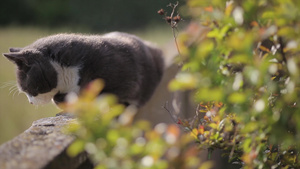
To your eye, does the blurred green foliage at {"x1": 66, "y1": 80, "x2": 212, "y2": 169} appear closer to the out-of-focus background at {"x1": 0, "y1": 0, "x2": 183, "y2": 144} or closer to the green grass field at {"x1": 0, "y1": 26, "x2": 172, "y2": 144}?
the green grass field at {"x1": 0, "y1": 26, "x2": 172, "y2": 144}

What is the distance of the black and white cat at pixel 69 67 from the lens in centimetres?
255

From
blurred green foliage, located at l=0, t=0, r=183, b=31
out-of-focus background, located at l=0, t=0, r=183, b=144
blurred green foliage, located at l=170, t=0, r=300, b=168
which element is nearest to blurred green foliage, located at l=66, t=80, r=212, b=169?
blurred green foliage, located at l=170, t=0, r=300, b=168

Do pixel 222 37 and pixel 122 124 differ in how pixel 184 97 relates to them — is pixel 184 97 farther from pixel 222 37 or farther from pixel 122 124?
pixel 122 124

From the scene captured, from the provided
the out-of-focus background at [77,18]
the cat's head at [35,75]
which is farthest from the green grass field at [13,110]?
the out-of-focus background at [77,18]

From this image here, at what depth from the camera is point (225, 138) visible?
60.7 inches

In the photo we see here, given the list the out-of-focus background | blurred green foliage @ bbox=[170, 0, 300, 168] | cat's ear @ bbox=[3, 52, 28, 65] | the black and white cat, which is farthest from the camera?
the out-of-focus background

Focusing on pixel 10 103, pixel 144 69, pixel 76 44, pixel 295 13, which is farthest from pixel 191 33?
pixel 10 103

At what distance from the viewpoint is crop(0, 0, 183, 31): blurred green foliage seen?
772 centimetres

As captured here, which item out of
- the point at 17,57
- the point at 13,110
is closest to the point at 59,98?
the point at 17,57

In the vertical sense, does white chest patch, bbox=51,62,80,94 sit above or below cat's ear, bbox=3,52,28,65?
below

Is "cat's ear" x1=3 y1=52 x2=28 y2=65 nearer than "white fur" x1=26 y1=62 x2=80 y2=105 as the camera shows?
Yes

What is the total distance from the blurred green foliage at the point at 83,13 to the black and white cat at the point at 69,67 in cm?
455

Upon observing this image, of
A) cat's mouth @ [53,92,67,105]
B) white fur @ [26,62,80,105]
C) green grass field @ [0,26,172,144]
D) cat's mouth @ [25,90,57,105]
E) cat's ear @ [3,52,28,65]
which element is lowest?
green grass field @ [0,26,172,144]

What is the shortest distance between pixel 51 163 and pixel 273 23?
701 mm
